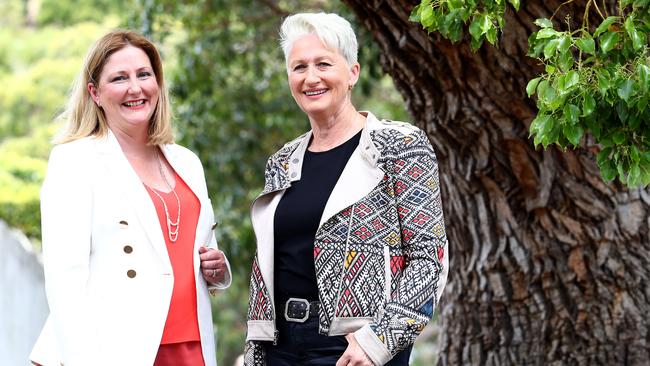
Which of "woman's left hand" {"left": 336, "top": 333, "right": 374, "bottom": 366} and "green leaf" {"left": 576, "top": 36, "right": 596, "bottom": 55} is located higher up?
"green leaf" {"left": 576, "top": 36, "right": 596, "bottom": 55}

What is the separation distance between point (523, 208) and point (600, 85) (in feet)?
7.75

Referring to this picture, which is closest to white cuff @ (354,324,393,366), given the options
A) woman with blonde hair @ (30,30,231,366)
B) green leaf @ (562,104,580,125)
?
woman with blonde hair @ (30,30,231,366)

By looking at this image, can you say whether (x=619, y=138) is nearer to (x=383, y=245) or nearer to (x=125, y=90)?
(x=383, y=245)

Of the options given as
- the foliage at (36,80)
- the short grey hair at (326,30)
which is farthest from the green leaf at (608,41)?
the foliage at (36,80)

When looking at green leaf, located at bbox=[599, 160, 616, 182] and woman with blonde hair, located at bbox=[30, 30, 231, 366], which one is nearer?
green leaf, located at bbox=[599, 160, 616, 182]

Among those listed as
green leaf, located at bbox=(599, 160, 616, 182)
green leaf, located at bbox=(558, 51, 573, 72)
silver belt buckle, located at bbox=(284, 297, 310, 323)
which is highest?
green leaf, located at bbox=(558, 51, 573, 72)

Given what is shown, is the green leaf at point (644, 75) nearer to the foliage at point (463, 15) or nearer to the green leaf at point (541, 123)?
the green leaf at point (541, 123)

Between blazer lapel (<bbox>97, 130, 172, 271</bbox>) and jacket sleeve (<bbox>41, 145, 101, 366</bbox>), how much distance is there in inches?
5.2

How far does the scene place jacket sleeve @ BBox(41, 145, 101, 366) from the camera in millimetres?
3451

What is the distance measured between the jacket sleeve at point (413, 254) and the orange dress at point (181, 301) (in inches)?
27.2

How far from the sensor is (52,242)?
3.52 m

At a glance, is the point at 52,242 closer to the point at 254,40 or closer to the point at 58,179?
the point at 58,179

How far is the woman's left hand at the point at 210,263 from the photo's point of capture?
385 centimetres

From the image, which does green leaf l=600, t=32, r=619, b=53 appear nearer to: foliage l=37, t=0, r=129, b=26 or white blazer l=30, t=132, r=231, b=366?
white blazer l=30, t=132, r=231, b=366
